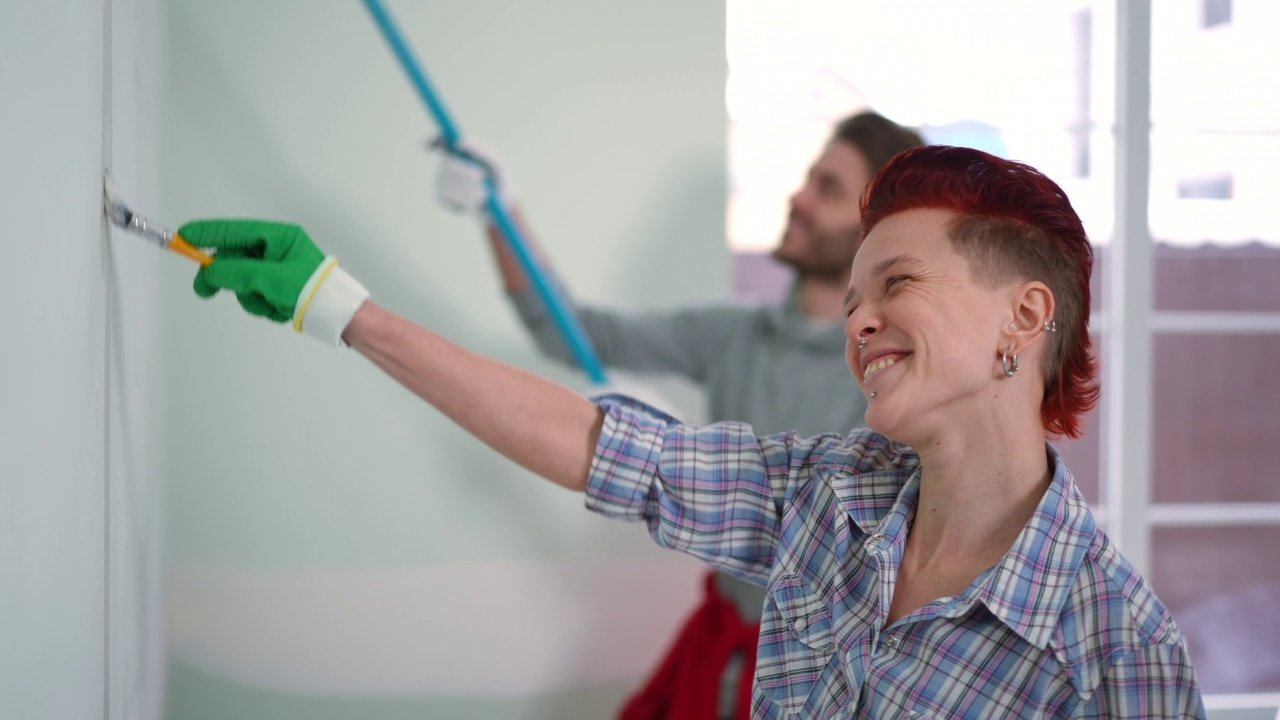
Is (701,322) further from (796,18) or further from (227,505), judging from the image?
(227,505)

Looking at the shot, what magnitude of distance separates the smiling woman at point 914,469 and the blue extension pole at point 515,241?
87cm

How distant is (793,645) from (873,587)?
0.39 feet

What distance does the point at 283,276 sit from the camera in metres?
1.15

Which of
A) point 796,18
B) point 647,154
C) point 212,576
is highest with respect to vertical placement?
point 796,18

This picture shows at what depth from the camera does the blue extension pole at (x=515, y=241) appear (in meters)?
1.96

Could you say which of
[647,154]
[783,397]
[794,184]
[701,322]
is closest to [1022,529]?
[783,397]

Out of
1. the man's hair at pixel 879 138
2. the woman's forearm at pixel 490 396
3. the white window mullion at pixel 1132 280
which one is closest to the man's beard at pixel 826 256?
the man's hair at pixel 879 138

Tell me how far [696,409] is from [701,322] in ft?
0.81

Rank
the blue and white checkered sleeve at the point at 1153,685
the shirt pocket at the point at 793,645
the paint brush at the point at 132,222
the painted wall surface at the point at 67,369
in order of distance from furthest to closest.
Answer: the shirt pocket at the point at 793,645, the paint brush at the point at 132,222, the blue and white checkered sleeve at the point at 1153,685, the painted wall surface at the point at 67,369

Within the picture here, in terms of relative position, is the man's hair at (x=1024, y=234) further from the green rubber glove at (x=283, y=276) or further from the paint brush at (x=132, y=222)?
the paint brush at (x=132, y=222)

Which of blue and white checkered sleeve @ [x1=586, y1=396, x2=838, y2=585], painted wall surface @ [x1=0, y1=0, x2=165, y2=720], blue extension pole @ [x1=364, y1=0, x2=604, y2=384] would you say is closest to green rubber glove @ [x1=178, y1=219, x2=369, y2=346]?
painted wall surface @ [x1=0, y1=0, x2=165, y2=720]

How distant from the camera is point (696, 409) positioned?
2.41 meters

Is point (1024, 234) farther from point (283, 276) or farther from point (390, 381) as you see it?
point (390, 381)

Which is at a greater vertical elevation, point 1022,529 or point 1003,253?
point 1003,253
